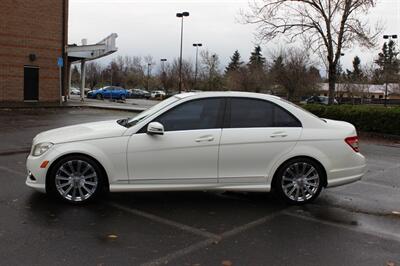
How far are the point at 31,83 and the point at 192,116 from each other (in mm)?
26141

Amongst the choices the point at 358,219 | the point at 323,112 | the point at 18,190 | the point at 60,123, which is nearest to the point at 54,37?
the point at 60,123

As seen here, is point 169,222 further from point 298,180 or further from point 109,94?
point 109,94

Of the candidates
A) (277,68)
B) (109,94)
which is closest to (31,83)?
(109,94)

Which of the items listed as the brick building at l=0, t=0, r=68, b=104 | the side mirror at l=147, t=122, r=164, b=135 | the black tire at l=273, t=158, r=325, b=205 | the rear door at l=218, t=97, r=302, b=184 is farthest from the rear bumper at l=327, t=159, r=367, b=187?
the brick building at l=0, t=0, r=68, b=104

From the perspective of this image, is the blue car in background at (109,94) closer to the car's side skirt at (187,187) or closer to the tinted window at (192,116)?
the tinted window at (192,116)

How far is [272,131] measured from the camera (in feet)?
20.7

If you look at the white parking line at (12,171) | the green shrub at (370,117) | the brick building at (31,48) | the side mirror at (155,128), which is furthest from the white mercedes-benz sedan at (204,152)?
the brick building at (31,48)

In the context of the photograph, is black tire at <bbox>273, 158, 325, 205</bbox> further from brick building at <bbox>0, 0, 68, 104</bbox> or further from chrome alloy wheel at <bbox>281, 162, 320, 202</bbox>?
brick building at <bbox>0, 0, 68, 104</bbox>

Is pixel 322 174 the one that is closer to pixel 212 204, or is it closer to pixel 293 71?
pixel 212 204

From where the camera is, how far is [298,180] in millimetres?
6402

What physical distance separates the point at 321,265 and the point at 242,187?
208cm

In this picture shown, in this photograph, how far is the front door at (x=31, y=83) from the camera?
29.6 meters

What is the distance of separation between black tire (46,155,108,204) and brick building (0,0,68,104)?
24.2 m

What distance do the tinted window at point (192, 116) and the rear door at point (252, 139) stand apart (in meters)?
0.19
